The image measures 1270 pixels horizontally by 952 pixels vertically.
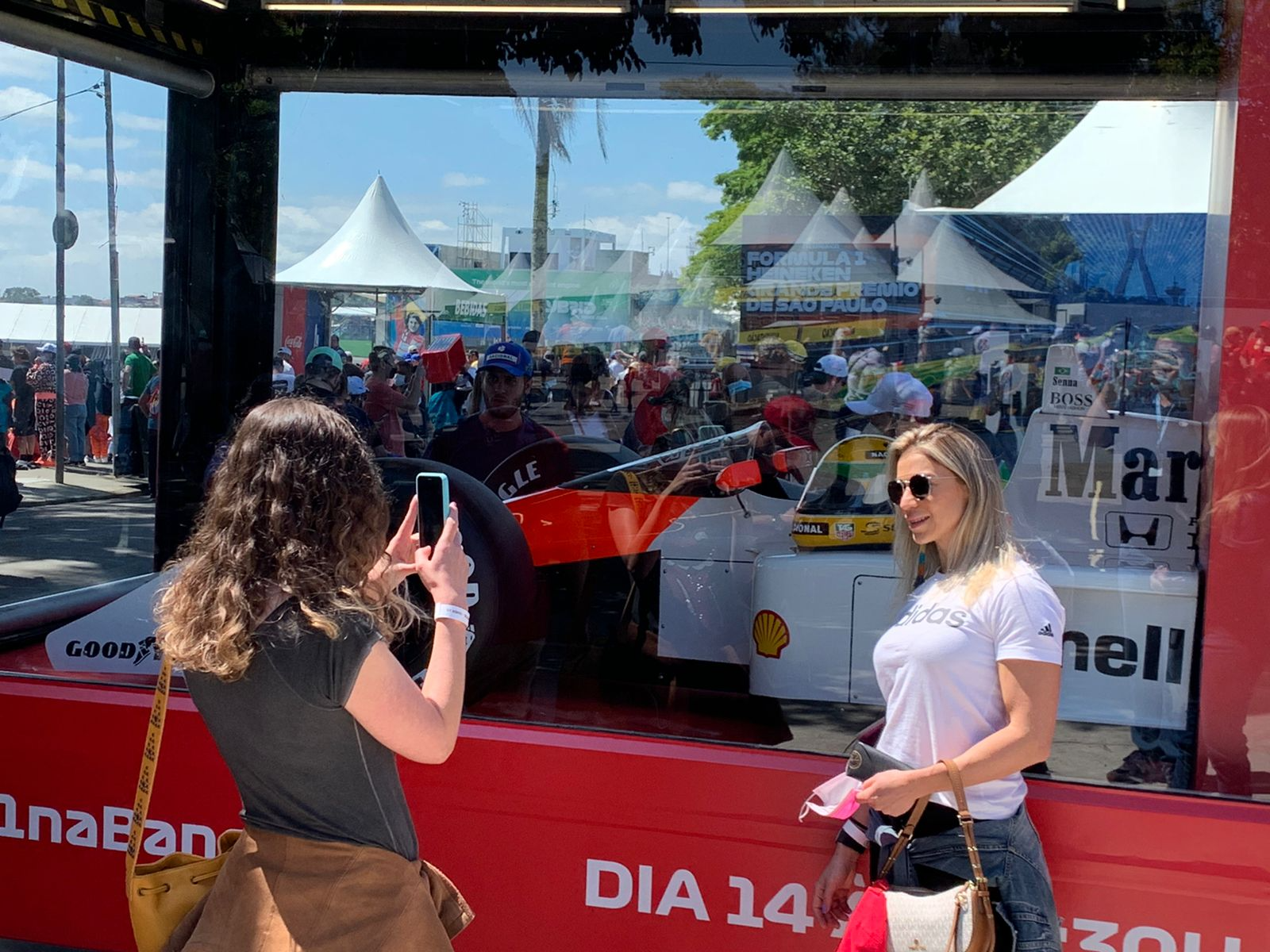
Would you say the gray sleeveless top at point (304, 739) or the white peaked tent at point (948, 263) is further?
the white peaked tent at point (948, 263)

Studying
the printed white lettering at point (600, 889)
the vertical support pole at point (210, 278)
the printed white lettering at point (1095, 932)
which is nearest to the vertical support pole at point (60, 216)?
the vertical support pole at point (210, 278)

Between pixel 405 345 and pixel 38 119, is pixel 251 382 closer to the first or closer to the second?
pixel 405 345

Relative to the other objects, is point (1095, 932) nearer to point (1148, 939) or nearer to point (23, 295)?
point (1148, 939)

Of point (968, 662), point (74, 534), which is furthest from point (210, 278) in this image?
point (968, 662)

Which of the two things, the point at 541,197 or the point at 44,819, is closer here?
the point at 44,819

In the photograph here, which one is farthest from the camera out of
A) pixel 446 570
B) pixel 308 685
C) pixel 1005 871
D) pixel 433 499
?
pixel 433 499

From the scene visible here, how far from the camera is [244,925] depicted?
167cm

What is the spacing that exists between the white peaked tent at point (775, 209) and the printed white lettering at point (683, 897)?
164cm

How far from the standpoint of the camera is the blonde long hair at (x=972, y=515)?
196 centimetres

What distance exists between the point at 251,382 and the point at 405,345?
602mm

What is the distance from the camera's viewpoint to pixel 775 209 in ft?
11.2

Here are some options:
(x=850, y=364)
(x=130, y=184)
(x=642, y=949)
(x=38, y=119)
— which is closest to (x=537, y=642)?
(x=642, y=949)

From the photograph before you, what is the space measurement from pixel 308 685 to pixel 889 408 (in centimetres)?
201

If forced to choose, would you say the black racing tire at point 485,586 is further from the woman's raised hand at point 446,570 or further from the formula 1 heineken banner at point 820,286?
the woman's raised hand at point 446,570
